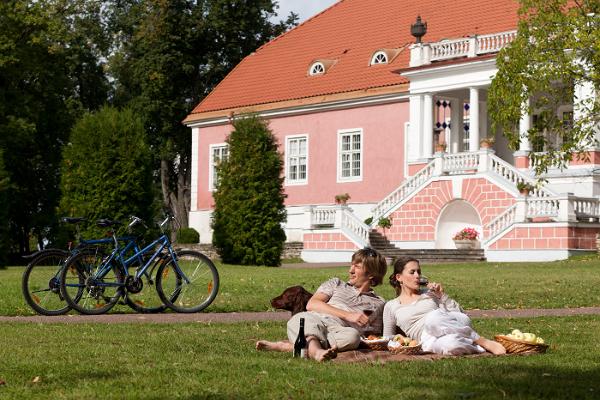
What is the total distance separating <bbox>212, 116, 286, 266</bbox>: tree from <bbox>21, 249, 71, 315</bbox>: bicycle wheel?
18940mm

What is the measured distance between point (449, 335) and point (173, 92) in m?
44.6

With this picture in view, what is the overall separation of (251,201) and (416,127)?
8.42m

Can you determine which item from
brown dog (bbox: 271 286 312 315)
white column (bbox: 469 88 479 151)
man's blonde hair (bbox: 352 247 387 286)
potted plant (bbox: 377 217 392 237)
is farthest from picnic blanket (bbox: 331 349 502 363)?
white column (bbox: 469 88 479 151)

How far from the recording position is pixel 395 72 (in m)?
39.8

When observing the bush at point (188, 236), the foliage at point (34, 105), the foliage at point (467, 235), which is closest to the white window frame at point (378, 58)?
the foliage at point (467, 235)

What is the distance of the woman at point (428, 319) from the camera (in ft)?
30.3

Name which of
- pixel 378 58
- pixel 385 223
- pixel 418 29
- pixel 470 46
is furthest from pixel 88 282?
pixel 378 58

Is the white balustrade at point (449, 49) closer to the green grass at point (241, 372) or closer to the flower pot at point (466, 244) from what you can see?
the flower pot at point (466, 244)

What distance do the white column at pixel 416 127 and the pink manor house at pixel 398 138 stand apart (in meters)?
0.03

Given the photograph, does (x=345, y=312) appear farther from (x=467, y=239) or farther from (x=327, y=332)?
(x=467, y=239)

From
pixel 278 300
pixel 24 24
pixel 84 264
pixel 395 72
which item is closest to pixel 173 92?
pixel 24 24

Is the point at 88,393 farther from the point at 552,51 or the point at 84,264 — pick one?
the point at 552,51

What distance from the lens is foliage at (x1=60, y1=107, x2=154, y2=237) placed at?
31000mm

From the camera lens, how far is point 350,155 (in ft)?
143
